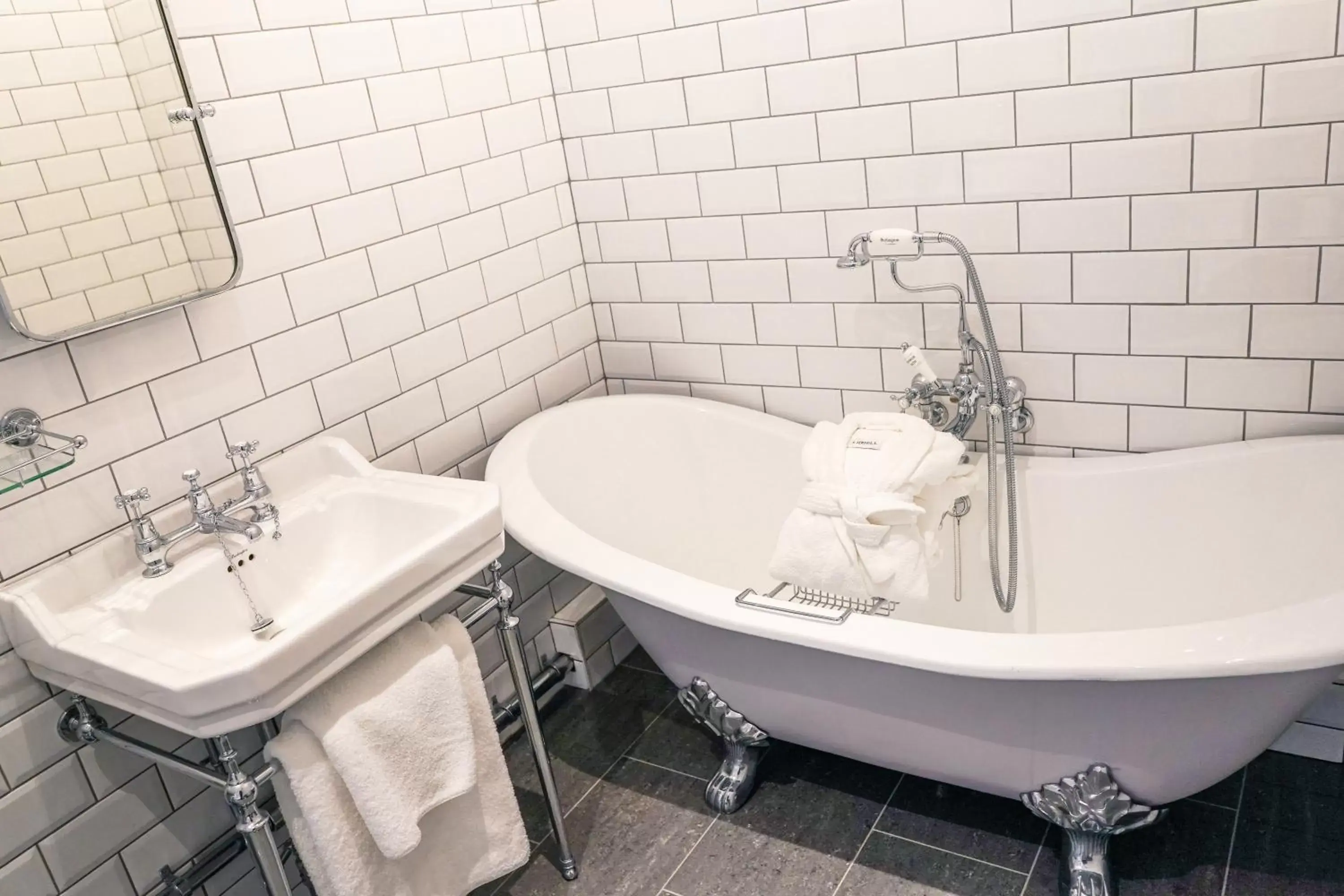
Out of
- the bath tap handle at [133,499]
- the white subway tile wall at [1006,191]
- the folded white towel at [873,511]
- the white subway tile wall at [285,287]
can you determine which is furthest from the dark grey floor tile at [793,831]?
the bath tap handle at [133,499]

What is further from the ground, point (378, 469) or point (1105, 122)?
point (1105, 122)

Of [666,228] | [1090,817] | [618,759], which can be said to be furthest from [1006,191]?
[618,759]

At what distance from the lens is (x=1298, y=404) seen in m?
2.09

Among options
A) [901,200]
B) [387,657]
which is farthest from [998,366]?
[387,657]

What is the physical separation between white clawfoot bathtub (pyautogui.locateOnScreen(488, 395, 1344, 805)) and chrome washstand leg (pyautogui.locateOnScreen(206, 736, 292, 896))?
731 millimetres

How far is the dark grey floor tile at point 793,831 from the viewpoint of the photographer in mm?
2088

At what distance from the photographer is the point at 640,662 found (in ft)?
9.51

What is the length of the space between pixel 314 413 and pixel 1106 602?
1.75 m

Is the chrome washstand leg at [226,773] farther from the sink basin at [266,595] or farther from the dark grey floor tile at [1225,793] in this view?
the dark grey floor tile at [1225,793]

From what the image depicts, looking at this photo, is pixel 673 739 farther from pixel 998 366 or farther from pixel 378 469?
pixel 998 366

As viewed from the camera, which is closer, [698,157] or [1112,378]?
[1112,378]

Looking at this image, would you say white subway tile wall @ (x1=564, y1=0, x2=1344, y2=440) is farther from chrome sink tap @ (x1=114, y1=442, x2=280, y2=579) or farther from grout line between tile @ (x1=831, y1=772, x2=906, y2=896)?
chrome sink tap @ (x1=114, y1=442, x2=280, y2=579)

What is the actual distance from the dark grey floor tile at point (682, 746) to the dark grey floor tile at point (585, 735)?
0.04 metres

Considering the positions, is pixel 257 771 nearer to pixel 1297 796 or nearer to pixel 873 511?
pixel 873 511
